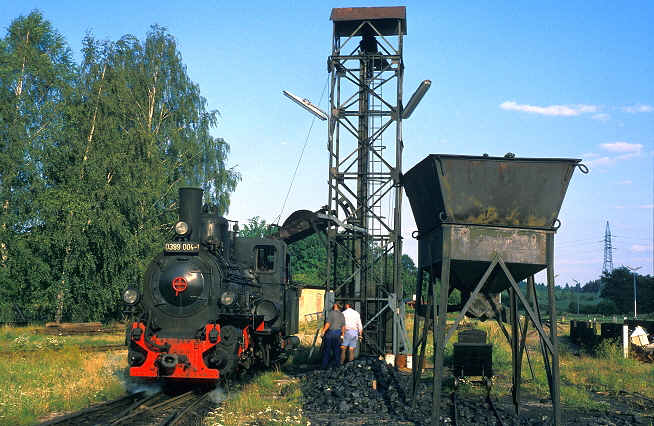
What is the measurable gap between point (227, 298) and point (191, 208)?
182 centimetres

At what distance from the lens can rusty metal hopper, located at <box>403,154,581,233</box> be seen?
834 centimetres

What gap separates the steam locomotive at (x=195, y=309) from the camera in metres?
10.0

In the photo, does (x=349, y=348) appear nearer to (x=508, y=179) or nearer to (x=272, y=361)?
(x=272, y=361)

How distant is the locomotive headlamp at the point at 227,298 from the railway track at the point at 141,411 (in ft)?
5.13

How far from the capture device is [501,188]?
8406mm

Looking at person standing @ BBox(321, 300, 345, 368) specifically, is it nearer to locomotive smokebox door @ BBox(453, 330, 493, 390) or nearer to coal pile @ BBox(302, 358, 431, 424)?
coal pile @ BBox(302, 358, 431, 424)

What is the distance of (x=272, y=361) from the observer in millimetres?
14016

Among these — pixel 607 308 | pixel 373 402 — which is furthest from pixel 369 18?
pixel 607 308

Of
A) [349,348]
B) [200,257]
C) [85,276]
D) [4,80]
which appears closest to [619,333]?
[349,348]

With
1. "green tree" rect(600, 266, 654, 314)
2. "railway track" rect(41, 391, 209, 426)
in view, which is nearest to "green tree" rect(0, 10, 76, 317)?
Answer: "railway track" rect(41, 391, 209, 426)

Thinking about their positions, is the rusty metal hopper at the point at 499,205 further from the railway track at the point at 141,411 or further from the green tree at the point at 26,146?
the green tree at the point at 26,146

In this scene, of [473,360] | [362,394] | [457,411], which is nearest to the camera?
[457,411]

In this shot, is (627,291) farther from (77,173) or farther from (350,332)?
(350,332)

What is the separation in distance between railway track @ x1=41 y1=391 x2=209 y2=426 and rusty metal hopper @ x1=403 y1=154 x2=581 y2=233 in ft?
15.0
